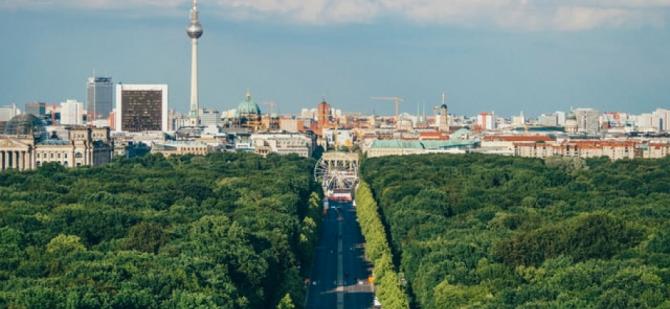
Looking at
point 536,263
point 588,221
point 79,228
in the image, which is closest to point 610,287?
point 536,263

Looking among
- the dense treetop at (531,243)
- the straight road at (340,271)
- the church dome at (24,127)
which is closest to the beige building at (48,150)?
the church dome at (24,127)

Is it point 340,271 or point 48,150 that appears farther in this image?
point 48,150

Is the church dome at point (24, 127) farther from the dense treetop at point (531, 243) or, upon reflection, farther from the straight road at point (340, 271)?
the straight road at point (340, 271)

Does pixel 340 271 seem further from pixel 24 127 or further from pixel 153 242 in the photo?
pixel 24 127

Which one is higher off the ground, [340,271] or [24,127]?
[24,127]

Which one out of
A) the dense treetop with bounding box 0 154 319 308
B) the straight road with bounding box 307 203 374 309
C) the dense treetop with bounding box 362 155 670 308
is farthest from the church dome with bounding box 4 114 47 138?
the straight road with bounding box 307 203 374 309

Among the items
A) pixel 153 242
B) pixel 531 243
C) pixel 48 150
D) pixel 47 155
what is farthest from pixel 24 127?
pixel 531 243

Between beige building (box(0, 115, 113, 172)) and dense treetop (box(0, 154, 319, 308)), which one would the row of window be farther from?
dense treetop (box(0, 154, 319, 308))

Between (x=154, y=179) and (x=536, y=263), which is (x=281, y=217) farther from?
(x=154, y=179)
